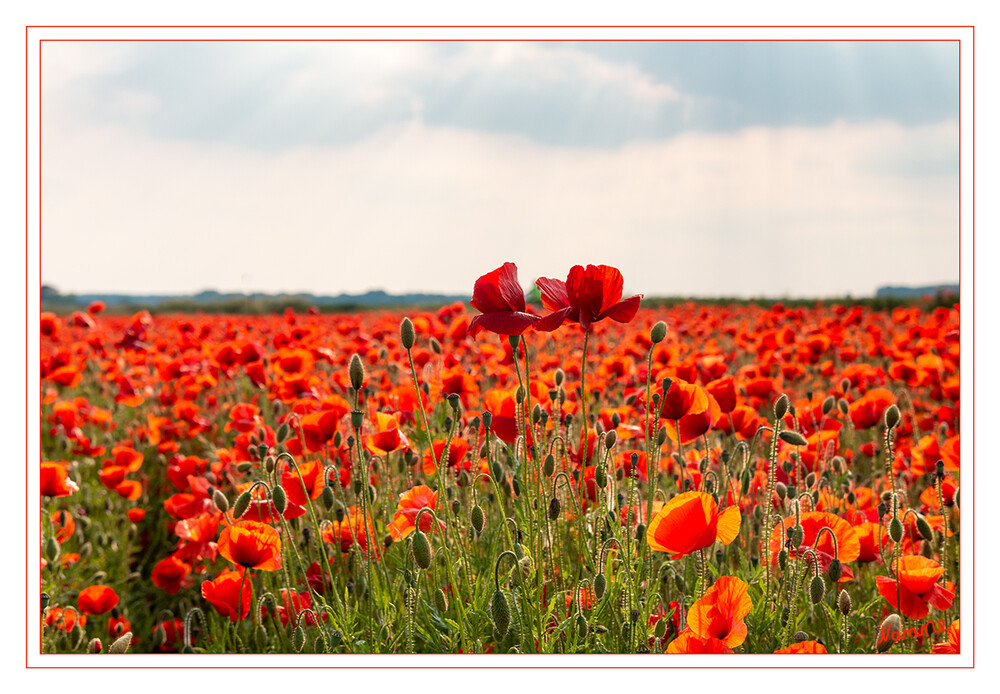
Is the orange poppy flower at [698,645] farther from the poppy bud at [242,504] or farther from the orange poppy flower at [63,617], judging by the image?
the orange poppy flower at [63,617]

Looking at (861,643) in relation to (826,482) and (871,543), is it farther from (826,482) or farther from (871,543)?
(826,482)

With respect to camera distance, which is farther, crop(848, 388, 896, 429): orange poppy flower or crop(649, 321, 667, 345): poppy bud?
crop(848, 388, 896, 429): orange poppy flower

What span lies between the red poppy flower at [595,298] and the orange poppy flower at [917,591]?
787 mm

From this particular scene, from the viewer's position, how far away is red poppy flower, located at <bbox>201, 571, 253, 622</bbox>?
1.66 meters

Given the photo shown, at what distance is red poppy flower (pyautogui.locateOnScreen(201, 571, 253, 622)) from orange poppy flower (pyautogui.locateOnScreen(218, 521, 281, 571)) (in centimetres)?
10

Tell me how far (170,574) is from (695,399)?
1658mm

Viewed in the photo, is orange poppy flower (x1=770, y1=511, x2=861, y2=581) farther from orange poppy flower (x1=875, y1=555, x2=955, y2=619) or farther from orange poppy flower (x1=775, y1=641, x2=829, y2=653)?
orange poppy flower (x1=775, y1=641, x2=829, y2=653)

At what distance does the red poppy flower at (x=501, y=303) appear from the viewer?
1271 millimetres

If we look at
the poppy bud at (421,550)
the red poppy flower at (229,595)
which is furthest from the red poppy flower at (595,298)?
the red poppy flower at (229,595)

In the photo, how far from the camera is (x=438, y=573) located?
1.85 metres

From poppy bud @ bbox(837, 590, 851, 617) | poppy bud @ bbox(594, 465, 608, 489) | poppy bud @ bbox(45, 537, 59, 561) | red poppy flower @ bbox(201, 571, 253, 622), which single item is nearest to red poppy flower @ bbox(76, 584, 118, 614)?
poppy bud @ bbox(45, 537, 59, 561)
